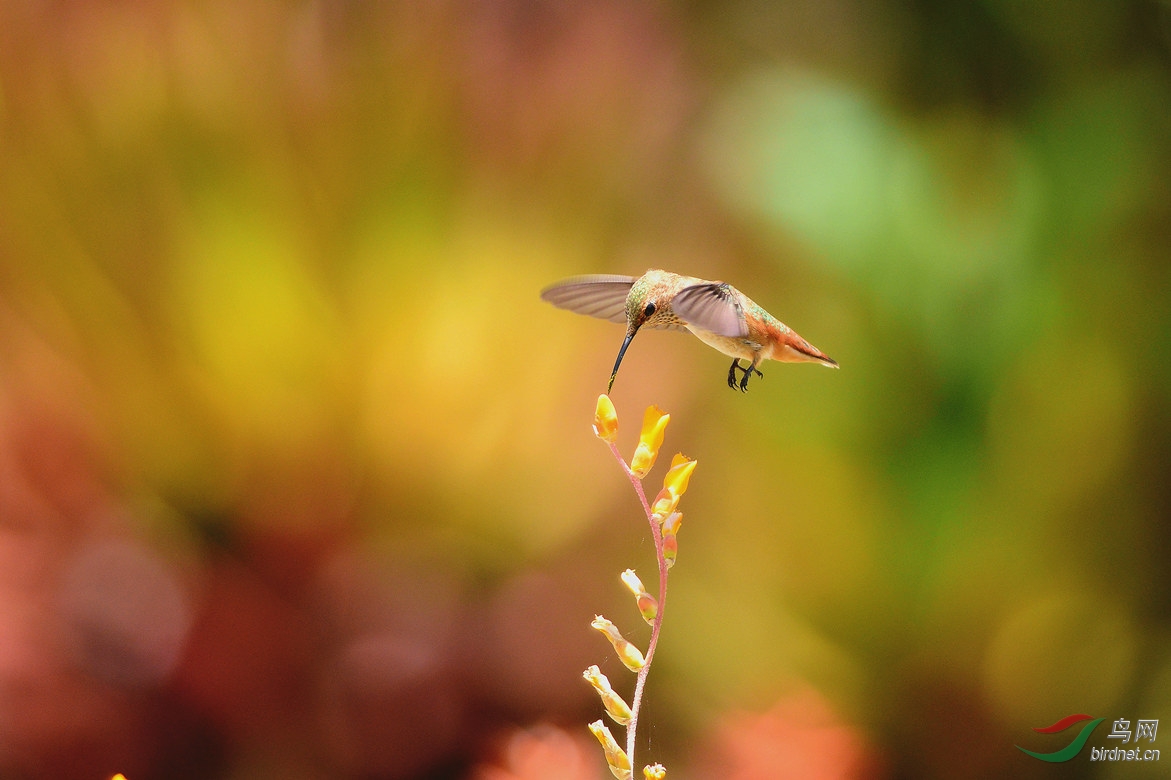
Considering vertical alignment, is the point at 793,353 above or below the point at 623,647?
above

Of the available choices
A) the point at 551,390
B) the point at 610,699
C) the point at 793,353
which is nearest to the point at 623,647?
the point at 610,699

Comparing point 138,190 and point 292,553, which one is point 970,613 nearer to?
point 292,553

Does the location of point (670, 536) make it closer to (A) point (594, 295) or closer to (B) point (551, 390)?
(A) point (594, 295)

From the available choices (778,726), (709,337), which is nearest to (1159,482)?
(778,726)

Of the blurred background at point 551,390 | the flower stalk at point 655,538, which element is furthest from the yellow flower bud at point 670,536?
the blurred background at point 551,390

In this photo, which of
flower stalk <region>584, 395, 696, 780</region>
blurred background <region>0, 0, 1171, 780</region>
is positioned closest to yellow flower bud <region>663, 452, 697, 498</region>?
flower stalk <region>584, 395, 696, 780</region>

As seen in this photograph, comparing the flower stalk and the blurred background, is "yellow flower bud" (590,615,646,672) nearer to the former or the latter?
the flower stalk
